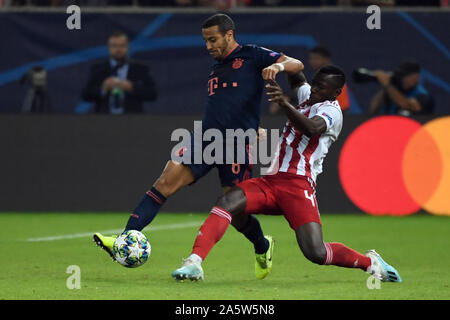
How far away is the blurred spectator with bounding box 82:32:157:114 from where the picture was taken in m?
13.6

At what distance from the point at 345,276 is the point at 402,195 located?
610cm

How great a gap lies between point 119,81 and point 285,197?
650 cm

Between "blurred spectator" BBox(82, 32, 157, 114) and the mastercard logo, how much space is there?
295cm

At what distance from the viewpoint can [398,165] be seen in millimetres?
13828

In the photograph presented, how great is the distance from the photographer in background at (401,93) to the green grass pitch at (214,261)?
153 centimetres

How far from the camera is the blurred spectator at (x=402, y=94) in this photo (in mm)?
13695

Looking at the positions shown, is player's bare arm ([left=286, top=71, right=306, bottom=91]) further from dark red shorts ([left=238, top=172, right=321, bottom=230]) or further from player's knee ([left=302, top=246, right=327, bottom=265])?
player's knee ([left=302, top=246, right=327, bottom=265])

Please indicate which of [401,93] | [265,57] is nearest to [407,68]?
[401,93]

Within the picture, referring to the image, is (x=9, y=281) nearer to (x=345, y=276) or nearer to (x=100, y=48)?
(x=345, y=276)

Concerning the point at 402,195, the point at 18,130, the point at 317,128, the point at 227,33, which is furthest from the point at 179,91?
the point at 317,128

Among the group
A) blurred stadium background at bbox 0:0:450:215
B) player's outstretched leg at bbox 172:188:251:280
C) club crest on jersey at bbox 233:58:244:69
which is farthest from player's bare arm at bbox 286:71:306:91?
blurred stadium background at bbox 0:0:450:215

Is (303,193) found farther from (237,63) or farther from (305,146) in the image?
(237,63)

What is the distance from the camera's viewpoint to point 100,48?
14195mm

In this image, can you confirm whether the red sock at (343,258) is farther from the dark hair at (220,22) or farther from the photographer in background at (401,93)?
the photographer in background at (401,93)
